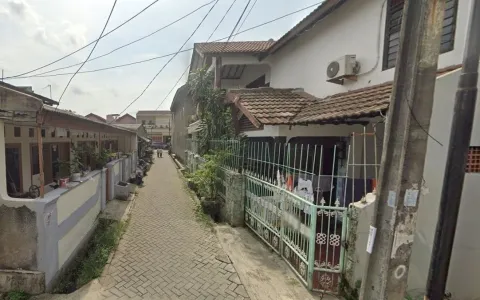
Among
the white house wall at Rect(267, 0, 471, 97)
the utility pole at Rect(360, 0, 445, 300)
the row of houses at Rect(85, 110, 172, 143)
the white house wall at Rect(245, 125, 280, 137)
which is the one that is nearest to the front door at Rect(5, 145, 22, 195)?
the white house wall at Rect(245, 125, 280, 137)

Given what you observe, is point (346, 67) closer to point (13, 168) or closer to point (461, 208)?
point (461, 208)

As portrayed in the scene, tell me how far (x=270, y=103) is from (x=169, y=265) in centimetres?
448

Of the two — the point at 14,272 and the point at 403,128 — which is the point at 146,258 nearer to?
the point at 14,272

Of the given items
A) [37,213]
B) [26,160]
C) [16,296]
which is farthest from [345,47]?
[26,160]

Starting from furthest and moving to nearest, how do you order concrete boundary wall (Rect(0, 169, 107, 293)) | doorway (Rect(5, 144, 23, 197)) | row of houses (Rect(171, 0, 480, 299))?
1. doorway (Rect(5, 144, 23, 197))
2. concrete boundary wall (Rect(0, 169, 107, 293))
3. row of houses (Rect(171, 0, 480, 299))

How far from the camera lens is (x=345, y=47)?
6.38 meters

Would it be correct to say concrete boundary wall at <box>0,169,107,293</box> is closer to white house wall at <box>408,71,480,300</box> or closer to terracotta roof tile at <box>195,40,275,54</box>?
white house wall at <box>408,71,480,300</box>

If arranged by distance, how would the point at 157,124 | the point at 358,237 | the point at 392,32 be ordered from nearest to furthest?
the point at 358,237
the point at 392,32
the point at 157,124

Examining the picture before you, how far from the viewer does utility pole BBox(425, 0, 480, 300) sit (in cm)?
244

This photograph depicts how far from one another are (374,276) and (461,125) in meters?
1.67

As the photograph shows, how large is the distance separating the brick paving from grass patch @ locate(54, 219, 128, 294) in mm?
171

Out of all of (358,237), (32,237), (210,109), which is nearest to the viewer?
(358,237)

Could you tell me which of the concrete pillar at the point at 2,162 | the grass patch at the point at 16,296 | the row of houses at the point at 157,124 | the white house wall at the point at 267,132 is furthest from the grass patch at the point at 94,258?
the row of houses at the point at 157,124

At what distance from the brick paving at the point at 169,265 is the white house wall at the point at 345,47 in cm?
484
